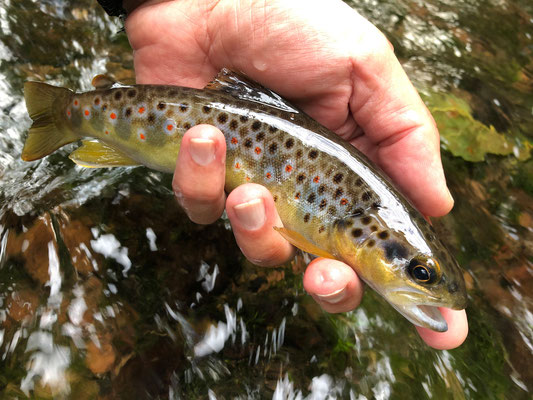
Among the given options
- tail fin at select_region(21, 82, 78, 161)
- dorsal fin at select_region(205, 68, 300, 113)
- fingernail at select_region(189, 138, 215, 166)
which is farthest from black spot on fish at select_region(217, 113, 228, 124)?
tail fin at select_region(21, 82, 78, 161)

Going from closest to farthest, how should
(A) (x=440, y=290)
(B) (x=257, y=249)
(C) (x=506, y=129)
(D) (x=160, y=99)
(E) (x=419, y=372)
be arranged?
(A) (x=440, y=290)
(B) (x=257, y=249)
(D) (x=160, y=99)
(E) (x=419, y=372)
(C) (x=506, y=129)

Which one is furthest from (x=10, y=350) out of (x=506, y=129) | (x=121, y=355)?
(x=506, y=129)

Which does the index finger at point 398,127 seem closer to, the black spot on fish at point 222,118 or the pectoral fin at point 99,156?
the black spot on fish at point 222,118

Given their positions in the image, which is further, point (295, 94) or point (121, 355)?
point (295, 94)

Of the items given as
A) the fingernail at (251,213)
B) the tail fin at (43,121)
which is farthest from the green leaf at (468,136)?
the tail fin at (43,121)

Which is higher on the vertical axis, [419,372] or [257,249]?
[257,249]

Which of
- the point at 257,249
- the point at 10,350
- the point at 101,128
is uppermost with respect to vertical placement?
the point at 101,128

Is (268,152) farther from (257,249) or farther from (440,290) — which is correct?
(440,290)

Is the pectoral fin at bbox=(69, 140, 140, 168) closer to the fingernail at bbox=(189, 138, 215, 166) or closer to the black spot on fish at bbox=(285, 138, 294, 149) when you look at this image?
the fingernail at bbox=(189, 138, 215, 166)
